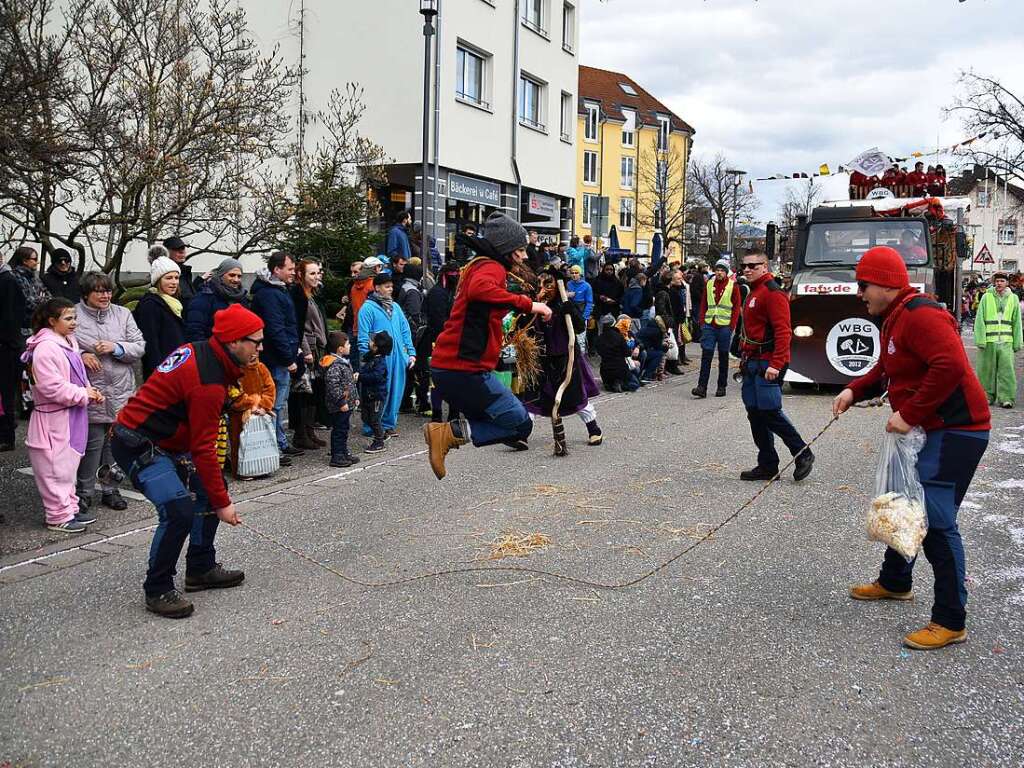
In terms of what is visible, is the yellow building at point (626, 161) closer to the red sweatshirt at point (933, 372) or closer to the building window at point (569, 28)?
the building window at point (569, 28)

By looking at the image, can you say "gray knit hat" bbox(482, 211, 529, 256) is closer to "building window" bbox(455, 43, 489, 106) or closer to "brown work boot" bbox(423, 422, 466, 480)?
"brown work boot" bbox(423, 422, 466, 480)

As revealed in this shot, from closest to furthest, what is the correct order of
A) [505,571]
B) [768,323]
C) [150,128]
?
[505,571] → [768,323] → [150,128]

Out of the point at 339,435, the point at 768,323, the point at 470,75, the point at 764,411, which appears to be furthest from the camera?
the point at 470,75

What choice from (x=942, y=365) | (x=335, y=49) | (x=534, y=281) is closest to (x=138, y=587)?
(x=534, y=281)

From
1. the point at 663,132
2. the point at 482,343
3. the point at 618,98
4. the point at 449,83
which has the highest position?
the point at 618,98

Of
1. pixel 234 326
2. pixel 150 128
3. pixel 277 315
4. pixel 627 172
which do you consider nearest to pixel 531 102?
pixel 150 128

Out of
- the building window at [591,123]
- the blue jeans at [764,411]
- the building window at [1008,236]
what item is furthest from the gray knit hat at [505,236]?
the building window at [1008,236]

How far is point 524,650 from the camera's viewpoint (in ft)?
14.8

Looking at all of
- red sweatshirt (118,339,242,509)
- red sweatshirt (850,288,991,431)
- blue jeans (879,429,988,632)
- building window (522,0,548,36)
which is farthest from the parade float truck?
building window (522,0,548,36)

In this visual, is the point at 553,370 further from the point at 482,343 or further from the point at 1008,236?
the point at 1008,236

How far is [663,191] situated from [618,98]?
15.9 meters

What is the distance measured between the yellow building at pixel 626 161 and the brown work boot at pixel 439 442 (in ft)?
203

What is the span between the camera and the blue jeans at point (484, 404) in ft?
21.2

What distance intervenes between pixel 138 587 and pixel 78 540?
1.38m
